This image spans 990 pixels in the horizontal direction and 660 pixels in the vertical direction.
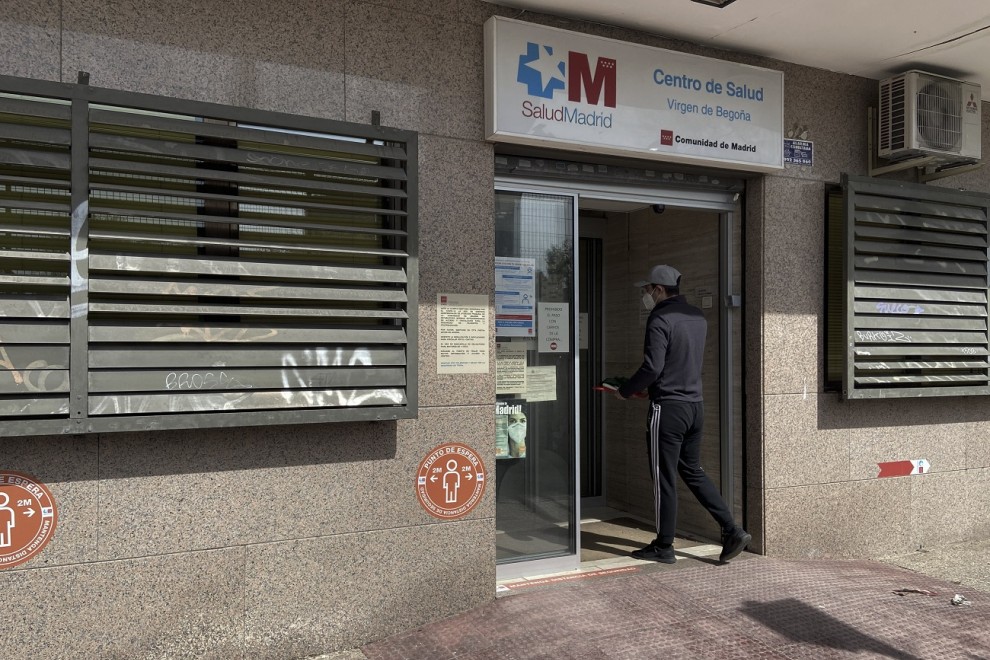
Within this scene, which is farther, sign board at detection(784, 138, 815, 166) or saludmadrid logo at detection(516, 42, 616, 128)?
sign board at detection(784, 138, 815, 166)

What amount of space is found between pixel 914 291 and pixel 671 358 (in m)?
2.09

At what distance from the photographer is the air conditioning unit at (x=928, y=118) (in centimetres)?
555

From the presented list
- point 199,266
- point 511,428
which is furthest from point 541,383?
point 199,266

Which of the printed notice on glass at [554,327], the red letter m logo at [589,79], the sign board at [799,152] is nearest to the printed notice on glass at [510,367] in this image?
the printed notice on glass at [554,327]

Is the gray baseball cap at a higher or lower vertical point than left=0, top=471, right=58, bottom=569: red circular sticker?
higher

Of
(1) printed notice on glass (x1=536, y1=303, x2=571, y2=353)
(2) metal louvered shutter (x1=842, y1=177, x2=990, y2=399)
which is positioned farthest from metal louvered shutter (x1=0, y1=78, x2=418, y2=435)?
(2) metal louvered shutter (x1=842, y1=177, x2=990, y2=399)

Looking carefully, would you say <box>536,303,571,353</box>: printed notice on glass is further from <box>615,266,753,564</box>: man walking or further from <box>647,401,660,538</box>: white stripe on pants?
<box>647,401,660,538</box>: white stripe on pants

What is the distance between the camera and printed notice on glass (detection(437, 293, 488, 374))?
4.39m

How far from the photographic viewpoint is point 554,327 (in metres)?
5.09

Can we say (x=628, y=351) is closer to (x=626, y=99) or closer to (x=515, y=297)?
(x=515, y=297)

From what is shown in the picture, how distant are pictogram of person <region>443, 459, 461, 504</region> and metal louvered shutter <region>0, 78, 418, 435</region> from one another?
0.47 meters

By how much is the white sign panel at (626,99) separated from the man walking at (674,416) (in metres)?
1.11

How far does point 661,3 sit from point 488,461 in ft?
9.40

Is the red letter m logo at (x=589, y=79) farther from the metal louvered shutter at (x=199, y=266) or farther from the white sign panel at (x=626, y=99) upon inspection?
the metal louvered shutter at (x=199, y=266)
